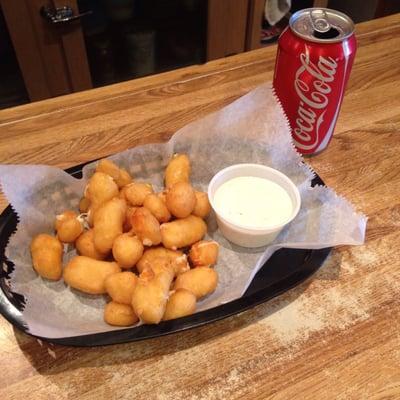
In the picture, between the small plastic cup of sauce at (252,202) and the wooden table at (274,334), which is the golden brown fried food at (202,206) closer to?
the small plastic cup of sauce at (252,202)

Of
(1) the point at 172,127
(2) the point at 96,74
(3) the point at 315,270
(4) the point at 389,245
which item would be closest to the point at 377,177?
(4) the point at 389,245

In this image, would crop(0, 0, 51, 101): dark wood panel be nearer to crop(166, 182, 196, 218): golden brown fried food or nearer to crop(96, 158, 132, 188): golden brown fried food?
crop(96, 158, 132, 188): golden brown fried food

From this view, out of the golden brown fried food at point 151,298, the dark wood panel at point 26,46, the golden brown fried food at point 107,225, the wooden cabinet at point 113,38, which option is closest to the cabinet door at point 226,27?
the wooden cabinet at point 113,38

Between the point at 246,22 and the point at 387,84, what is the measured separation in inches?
31.2

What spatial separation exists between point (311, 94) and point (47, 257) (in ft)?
1.62

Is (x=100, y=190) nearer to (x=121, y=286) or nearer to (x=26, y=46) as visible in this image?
(x=121, y=286)

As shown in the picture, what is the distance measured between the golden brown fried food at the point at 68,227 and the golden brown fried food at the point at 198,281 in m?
0.17

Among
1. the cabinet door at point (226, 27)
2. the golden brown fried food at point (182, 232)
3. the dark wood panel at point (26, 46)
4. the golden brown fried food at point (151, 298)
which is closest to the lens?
the golden brown fried food at point (151, 298)

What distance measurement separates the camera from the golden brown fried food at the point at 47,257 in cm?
64

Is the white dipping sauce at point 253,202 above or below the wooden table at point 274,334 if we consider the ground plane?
above

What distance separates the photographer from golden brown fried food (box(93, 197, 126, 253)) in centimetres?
65

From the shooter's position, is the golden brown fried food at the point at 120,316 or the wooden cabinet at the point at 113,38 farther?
the wooden cabinet at the point at 113,38

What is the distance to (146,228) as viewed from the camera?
0.64 metres

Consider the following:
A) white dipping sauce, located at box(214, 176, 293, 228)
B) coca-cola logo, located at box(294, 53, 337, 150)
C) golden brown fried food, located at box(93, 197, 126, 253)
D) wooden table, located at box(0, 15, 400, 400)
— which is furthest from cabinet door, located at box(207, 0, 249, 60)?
golden brown fried food, located at box(93, 197, 126, 253)
